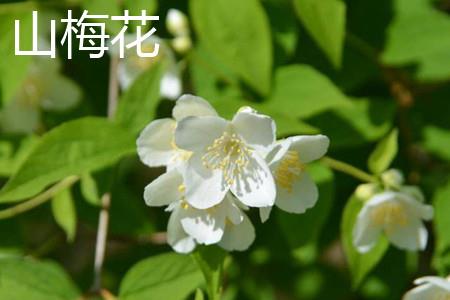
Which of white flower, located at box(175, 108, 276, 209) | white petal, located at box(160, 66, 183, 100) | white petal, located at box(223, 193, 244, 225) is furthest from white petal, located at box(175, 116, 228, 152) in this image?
white petal, located at box(160, 66, 183, 100)

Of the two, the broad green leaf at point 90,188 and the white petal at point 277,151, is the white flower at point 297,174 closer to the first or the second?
the white petal at point 277,151

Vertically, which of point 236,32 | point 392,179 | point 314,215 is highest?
point 236,32

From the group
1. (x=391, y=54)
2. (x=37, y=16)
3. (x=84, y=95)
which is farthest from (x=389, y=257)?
(x=37, y=16)

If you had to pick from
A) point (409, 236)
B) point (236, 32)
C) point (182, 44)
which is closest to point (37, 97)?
point (182, 44)

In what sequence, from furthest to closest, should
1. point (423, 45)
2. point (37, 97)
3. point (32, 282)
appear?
point (37, 97)
point (423, 45)
point (32, 282)

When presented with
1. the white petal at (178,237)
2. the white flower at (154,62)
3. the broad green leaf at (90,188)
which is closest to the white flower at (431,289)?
the white petal at (178,237)

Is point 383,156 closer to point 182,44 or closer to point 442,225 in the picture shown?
point 442,225
